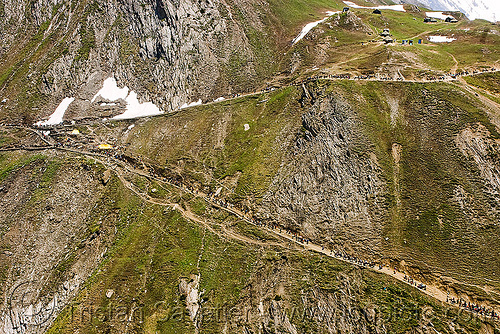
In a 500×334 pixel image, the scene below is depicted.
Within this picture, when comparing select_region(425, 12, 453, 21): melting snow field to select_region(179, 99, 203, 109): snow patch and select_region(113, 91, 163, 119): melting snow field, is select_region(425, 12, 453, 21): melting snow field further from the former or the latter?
select_region(113, 91, 163, 119): melting snow field

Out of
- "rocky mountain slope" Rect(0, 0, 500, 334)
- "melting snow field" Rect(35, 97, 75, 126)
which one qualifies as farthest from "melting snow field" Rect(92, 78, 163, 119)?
"melting snow field" Rect(35, 97, 75, 126)

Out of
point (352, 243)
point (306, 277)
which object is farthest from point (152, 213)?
point (352, 243)

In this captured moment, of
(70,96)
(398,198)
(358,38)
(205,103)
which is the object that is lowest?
(398,198)

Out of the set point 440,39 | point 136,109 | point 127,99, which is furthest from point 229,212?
point 440,39

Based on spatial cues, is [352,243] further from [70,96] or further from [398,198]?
[70,96]

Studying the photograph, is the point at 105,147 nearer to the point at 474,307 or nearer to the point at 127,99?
the point at 127,99

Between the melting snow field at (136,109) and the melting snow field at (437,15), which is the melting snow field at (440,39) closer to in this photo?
the melting snow field at (437,15)

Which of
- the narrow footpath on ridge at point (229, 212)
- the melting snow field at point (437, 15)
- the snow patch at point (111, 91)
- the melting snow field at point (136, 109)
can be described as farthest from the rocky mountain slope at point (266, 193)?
the melting snow field at point (437, 15)

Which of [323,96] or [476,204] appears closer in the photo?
[476,204]
